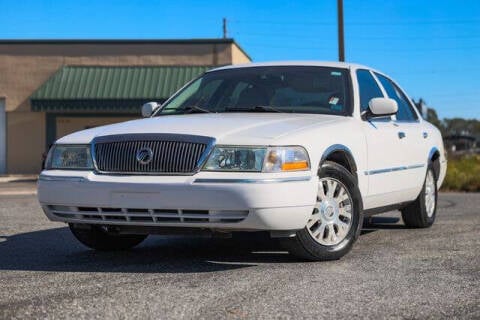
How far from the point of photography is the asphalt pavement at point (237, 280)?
4043 millimetres

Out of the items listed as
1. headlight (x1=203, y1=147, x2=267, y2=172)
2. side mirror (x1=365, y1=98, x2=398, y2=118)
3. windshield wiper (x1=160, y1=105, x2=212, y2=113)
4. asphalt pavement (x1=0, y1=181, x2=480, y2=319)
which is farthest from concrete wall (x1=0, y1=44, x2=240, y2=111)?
headlight (x1=203, y1=147, x2=267, y2=172)

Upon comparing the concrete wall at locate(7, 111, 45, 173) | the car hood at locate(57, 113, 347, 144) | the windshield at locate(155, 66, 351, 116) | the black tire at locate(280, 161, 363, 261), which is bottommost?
the concrete wall at locate(7, 111, 45, 173)

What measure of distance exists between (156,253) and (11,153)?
87.9 ft

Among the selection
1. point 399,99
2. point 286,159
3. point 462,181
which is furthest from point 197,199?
point 462,181

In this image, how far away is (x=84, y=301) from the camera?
423cm

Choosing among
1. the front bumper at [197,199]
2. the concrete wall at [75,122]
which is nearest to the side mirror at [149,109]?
the front bumper at [197,199]

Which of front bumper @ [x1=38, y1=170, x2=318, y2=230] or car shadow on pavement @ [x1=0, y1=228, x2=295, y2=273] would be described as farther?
car shadow on pavement @ [x1=0, y1=228, x2=295, y2=273]

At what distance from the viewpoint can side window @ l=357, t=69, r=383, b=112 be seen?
6852mm

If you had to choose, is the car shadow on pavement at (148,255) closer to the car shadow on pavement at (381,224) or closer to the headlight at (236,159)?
the headlight at (236,159)

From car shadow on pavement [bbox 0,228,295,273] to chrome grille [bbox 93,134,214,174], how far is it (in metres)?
0.70

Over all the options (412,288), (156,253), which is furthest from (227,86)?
(412,288)

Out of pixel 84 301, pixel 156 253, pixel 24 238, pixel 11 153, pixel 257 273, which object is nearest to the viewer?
pixel 84 301

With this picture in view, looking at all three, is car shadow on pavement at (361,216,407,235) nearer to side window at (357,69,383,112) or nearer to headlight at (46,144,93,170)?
side window at (357,69,383,112)

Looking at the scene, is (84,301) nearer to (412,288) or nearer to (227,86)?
(412,288)
